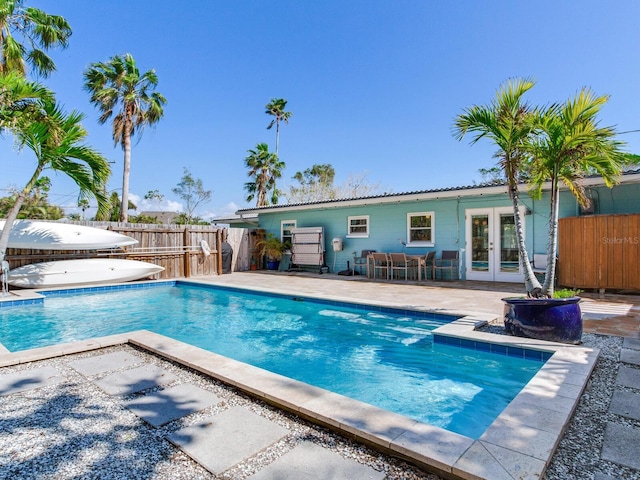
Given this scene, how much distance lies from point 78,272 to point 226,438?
873cm

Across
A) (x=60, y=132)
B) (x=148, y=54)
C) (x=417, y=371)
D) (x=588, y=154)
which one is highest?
(x=148, y=54)

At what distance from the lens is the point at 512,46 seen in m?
10.4

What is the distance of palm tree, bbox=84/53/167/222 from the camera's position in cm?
1445

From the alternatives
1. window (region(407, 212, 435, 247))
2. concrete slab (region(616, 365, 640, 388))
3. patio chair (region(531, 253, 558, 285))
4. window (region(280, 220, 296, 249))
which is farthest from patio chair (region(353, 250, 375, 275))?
concrete slab (region(616, 365, 640, 388))

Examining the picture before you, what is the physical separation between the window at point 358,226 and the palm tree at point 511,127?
23.5 feet

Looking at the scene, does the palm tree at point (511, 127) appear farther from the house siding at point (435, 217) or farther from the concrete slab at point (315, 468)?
the house siding at point (435, 217)

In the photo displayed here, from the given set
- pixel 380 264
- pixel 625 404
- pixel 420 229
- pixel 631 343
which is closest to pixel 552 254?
pixel 631 343

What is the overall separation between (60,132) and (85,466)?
7.96 metres

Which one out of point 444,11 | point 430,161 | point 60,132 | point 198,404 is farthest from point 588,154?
point 430,161

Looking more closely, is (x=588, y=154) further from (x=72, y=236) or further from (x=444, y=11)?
(x=72, y=236)

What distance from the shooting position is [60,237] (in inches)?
344

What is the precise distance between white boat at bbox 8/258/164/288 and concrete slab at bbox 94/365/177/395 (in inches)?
275

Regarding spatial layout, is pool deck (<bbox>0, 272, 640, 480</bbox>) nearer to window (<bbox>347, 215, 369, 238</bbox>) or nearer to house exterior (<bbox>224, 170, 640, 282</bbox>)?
house exterior (<bbox>224, 170, 640, 282</bbox>)

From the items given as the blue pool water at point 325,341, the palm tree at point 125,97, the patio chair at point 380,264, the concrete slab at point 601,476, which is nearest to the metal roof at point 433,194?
the patio chair at point 380,264
